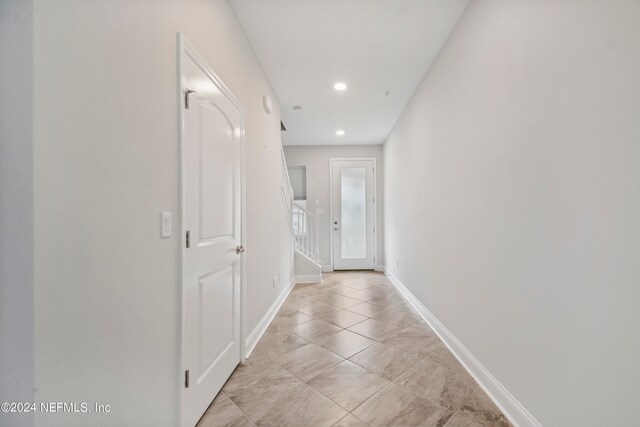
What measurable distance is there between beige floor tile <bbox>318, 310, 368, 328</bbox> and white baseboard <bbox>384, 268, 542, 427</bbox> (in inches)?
29.0

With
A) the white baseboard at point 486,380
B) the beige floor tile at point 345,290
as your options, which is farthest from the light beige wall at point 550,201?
the beige floor tile at point 345,290

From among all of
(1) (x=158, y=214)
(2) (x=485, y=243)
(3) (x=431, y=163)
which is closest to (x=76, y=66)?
(1) (x=158, y=214)

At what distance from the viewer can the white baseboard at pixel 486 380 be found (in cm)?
145

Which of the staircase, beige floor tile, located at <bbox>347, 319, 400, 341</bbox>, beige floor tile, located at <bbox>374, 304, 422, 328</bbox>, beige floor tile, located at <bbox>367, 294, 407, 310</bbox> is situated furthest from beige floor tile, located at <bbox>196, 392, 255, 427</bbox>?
the staircase

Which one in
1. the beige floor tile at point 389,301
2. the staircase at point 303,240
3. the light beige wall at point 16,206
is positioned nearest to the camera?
the light beige wall at point 16,206

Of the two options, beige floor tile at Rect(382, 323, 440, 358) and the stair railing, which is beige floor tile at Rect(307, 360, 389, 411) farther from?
the stair railing

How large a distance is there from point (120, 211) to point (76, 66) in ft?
1.49

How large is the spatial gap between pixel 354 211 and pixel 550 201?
4.74m

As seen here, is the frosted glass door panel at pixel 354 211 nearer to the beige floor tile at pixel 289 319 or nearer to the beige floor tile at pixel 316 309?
the beige floor tile at pixel 316 309

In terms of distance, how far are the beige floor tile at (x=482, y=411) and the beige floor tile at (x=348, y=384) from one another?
49 centimetres

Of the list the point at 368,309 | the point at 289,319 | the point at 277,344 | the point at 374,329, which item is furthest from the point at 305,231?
the point at 277,344

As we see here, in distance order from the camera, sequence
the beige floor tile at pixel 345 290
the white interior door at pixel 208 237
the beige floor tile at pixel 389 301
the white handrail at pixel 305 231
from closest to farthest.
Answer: the white interior door at pixel 208 237, the beige floor tile at pixel 389 301, the beige floor tile at pixel 345 290, the white handrail at pixel 305 231

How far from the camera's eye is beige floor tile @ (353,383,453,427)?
1530 millimetres

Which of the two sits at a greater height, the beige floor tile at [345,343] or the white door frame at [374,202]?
the white door frame at [374,202]
